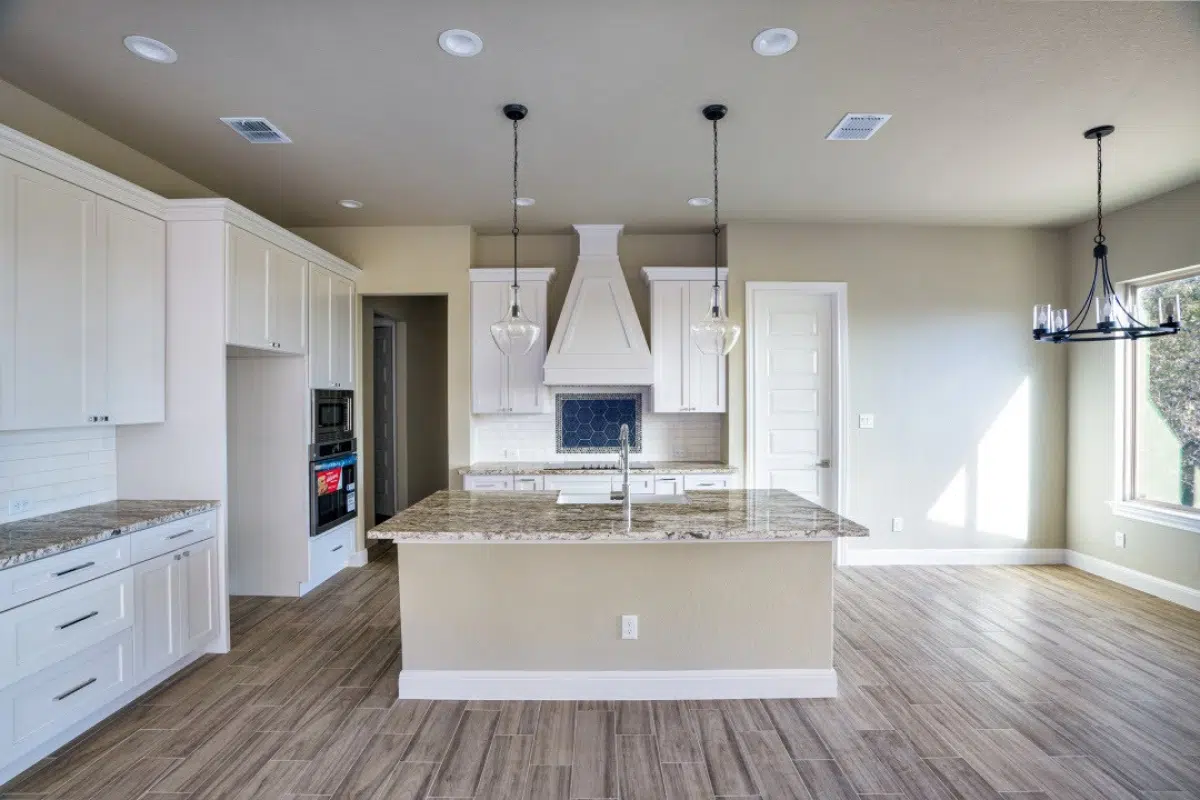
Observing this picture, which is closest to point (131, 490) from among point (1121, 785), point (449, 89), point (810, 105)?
point (449, 89)

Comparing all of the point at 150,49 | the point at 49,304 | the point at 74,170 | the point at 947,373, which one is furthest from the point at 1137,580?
the point at 74,170

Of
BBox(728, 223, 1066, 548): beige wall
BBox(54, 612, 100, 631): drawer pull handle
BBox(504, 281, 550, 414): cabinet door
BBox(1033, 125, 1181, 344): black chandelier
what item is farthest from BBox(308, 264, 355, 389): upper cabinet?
BBox(1033, 125, 1181, 344): black chandelier

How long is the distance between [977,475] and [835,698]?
3.30m

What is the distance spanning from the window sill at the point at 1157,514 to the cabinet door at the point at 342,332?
6385mm

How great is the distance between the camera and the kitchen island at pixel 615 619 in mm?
2793

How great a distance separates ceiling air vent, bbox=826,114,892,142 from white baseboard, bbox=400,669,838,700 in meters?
2.93

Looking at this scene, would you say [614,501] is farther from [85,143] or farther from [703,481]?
[85,143]

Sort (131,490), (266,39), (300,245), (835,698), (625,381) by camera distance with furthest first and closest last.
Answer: (625,381)
(300,245)
(131,490)
(835,698)
(266,39)

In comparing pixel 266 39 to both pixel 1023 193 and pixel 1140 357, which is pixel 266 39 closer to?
pixel 1023 193

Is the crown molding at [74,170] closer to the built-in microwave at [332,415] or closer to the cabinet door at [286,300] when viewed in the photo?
the cabinet door at [286,300]

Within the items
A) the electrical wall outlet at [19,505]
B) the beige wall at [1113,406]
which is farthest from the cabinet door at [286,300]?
the beige wall at [1113,406]

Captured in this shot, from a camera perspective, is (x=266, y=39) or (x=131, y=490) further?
(x=131, y=490)

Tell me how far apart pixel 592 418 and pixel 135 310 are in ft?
11.1

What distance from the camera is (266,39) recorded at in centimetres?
242
